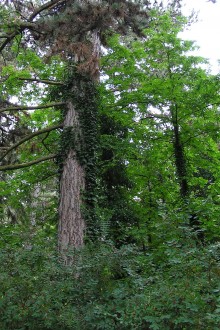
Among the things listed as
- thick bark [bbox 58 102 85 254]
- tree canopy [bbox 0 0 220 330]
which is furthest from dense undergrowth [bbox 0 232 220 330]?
thick bark [bbox 58 102 85 254]

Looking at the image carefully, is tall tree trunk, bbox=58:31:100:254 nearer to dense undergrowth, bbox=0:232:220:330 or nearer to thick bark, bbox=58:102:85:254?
thick bark, bbox=58:102:85:254

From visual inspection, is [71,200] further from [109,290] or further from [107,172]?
[109,290]

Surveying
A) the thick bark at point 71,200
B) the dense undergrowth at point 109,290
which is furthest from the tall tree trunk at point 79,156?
the dense undergrowth at point 109,290

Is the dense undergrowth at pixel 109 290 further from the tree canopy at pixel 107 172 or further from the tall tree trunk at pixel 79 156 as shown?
the tall tree trunk at pixel 79 156

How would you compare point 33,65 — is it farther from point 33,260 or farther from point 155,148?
point 33,260

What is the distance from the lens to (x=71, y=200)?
798cm

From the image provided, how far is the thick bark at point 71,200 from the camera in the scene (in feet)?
25.1

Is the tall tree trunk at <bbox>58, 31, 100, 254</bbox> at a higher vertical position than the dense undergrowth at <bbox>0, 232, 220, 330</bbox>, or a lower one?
higher

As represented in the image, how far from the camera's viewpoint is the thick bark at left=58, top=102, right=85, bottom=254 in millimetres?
7660

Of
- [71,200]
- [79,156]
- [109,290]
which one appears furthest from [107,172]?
[109,290]

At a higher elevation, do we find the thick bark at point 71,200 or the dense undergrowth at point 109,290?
the thick bark at point 71,200

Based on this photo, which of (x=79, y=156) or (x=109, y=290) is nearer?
→ (x=109, y=290)

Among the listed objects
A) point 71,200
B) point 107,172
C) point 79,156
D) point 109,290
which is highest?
point 107,172

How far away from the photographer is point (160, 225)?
16.3 ft
